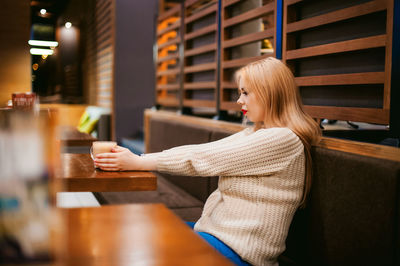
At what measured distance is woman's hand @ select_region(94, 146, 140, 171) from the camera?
1.68 metres

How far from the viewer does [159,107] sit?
4.74 meters

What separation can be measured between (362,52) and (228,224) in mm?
881

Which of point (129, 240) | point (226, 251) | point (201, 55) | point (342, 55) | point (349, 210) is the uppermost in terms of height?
point (201, 55)

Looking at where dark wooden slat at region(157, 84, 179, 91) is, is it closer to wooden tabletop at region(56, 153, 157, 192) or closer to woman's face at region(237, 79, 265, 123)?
woman's face at region(237, 79, 265, 123)

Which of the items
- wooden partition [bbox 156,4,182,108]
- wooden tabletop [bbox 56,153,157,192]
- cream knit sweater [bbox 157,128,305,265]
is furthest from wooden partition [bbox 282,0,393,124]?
wooden partition [bbox 156,4,182,108]

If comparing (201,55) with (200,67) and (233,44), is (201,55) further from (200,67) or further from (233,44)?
(233,44)

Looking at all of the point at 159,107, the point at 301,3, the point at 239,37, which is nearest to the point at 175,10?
the point at 159,107

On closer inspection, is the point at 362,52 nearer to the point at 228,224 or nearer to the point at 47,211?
the point at 228,224

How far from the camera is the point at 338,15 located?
5.95 ft

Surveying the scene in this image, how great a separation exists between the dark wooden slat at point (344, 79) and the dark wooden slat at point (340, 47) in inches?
4.1

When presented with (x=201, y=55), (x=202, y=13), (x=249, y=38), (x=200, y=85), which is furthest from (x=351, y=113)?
(x=201, y=55)

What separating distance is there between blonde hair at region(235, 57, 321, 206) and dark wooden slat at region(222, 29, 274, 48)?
74 cm

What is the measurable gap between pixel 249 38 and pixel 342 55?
0.89m

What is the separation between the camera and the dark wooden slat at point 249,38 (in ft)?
7.95
